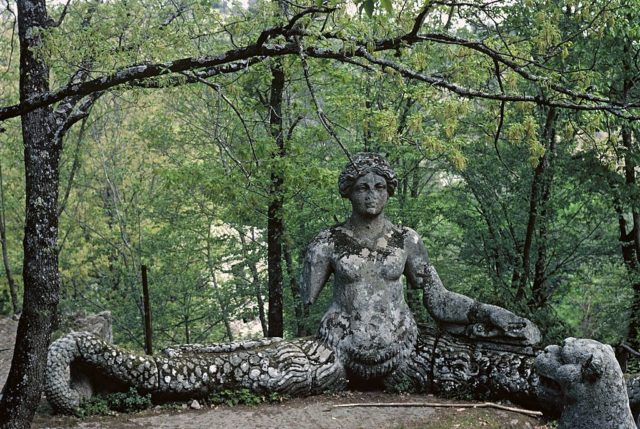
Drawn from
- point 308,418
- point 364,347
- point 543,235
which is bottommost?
point 308,418

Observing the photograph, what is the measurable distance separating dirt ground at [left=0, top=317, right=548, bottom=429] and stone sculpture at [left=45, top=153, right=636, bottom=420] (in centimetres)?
25

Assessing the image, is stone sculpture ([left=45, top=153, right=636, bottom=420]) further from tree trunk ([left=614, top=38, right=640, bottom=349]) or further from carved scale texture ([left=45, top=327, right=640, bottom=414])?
tree trunk ([left=614, top=38, right=640, bottom=349])

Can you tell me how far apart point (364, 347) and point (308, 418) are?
0.94 meters

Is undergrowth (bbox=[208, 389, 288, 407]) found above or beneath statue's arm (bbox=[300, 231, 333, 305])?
beneath

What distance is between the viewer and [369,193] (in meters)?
7.27

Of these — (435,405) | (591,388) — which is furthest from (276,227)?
(591,388)

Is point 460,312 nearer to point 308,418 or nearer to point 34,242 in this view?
point 308,418

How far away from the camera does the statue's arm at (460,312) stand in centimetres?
694

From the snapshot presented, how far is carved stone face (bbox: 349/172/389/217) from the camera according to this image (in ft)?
23.8

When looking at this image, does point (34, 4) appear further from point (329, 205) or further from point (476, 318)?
point (329, 205)

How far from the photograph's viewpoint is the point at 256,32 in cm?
871

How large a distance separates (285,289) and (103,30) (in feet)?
29.3

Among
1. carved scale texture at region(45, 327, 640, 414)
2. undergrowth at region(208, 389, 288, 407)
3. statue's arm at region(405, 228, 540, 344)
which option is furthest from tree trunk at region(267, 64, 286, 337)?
undergrowth at region(208, 389, 288, 407)

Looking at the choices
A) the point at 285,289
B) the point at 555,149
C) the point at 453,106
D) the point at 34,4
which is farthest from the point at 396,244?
the point at 285,289
